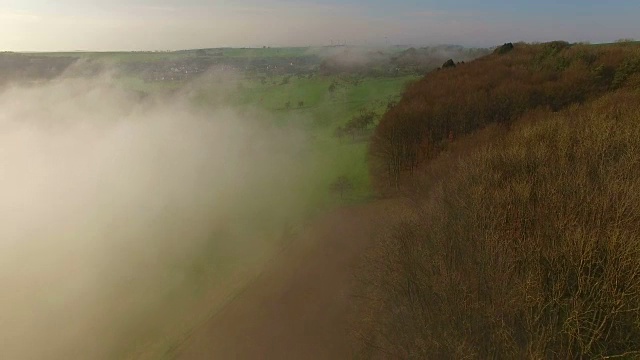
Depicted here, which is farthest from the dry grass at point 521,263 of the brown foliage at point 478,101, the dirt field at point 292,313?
the brown foliage at point 478,101

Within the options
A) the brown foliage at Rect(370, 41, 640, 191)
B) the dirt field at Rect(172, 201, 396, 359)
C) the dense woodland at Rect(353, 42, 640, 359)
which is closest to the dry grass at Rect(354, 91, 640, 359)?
the dense woodland at Rect(353, 42, 640, 359)

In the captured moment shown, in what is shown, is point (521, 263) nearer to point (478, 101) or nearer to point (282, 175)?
point (478, 101)

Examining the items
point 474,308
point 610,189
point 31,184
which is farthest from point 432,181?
point 31,184

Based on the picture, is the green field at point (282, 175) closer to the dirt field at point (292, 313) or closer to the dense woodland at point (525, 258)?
the dirt field at point (292, 313)

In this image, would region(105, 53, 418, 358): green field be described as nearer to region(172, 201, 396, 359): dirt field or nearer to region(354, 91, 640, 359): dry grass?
region(172, 201, 396, 359): dirt field

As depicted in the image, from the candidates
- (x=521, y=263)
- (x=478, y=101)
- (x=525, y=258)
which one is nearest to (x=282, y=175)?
(x=478, y=101)
